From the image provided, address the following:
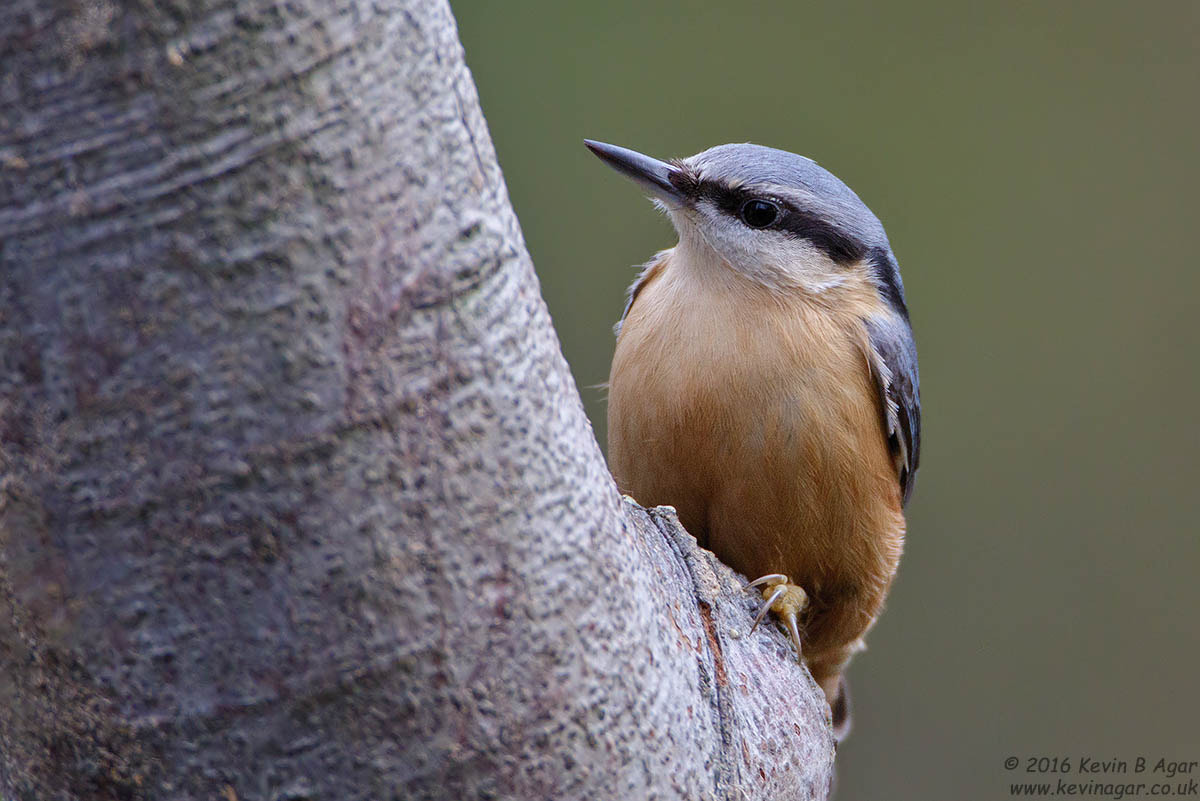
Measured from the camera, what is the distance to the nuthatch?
202 cm

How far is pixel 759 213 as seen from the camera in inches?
87.6

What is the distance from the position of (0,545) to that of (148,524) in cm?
13

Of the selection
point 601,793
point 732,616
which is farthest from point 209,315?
point 732,616

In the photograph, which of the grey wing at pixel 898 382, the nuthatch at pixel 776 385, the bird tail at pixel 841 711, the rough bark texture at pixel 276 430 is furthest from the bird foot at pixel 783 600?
the rough bark texture at pixel 276 430

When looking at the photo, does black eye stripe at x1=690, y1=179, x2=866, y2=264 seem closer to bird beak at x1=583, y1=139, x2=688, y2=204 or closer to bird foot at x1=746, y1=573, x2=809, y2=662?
bird beak at x1=583, y1=139, x2=688, y2=204

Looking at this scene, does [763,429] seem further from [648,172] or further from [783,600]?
[648,172]

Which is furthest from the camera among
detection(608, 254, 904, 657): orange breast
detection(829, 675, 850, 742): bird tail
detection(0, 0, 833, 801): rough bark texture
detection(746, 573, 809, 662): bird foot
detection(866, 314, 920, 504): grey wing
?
detection(829, 675, 850, 742): bird tail

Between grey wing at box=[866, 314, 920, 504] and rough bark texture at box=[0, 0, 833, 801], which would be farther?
grey wing at box=[866, 314, 920, 504]

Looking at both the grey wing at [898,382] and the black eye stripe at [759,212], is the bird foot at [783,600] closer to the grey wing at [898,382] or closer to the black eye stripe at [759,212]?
the grey wing at [898,382]

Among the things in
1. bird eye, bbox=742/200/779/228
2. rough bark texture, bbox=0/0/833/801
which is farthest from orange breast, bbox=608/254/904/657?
rough bark texture, bbox=0/0/833/801

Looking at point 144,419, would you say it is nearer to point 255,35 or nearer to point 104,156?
point 104,156

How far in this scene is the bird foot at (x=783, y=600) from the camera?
1.78 metres

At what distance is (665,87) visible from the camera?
445 centimetres

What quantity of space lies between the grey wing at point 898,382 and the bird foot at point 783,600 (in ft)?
1.20
